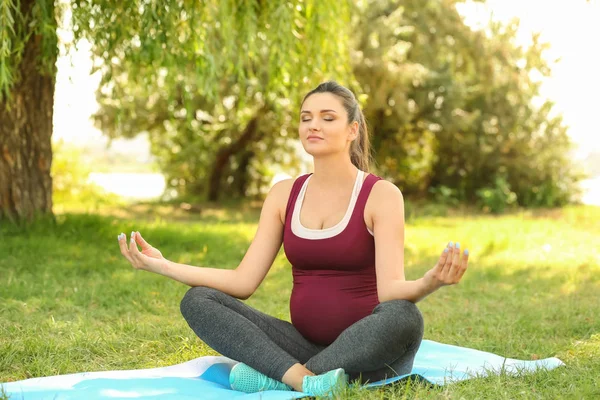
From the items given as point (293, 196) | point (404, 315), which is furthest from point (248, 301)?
point (404, 315)

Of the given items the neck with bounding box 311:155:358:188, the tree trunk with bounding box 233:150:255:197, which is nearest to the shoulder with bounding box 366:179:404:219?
the neck with bounding box 311:155:358:188

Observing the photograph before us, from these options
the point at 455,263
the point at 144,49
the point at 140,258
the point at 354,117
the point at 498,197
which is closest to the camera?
the point at 455,263

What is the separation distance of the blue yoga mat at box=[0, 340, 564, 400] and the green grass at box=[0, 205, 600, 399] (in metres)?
0.17


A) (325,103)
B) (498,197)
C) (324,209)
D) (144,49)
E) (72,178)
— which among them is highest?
(144,49)

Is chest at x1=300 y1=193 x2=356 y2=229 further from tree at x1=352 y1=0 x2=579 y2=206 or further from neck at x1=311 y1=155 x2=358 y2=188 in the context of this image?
tree at x1=352 y1=0 x2=579 y2=206

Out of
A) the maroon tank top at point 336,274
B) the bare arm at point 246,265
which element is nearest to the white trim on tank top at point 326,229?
the maroon tank top at point 336,274

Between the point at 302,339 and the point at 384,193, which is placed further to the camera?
the point at 302,339

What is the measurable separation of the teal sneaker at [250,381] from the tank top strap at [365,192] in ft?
2.56

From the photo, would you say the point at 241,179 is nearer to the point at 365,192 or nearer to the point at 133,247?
the point at 365,192

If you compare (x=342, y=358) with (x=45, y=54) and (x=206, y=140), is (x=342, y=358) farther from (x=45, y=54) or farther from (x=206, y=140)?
(x=206, y=140)

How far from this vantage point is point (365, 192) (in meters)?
3.10

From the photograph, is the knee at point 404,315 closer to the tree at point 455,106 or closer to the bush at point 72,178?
the tree at point 455,106

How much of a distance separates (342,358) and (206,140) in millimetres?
10840

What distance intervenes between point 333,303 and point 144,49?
11.9 ft
